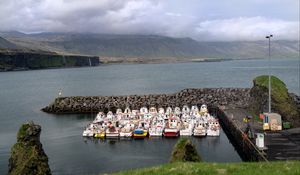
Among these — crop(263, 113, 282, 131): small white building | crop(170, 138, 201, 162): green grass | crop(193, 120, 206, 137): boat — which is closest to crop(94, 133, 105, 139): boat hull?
crop(193, 120, 206, 137): boat

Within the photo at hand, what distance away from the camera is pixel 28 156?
29.4m

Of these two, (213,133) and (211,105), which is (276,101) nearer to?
(213,133)

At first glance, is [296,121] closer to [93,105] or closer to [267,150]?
[267,150]

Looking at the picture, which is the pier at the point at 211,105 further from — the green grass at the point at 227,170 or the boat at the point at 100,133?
the green grass at the point at 227,170

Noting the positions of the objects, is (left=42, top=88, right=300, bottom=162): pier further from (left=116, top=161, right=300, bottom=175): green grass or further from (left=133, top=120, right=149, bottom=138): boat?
(left=116, top=161, right=300, bottom=175): green grass

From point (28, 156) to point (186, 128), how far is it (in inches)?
1199

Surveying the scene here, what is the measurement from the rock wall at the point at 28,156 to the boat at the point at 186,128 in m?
27.2

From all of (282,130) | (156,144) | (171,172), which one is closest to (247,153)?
(282,130)

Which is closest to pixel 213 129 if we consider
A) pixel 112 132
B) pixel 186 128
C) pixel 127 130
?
pixel 186 128

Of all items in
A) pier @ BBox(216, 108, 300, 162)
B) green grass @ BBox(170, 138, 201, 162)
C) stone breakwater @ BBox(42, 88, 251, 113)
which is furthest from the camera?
stone breakwater @ BBox(42, 88, 251, 113)

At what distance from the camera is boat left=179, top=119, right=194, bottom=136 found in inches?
2149

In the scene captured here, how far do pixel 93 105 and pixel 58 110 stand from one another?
7357mm

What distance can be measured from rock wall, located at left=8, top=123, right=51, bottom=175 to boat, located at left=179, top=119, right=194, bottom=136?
27.2 metres

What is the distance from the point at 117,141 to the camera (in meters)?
53.1
